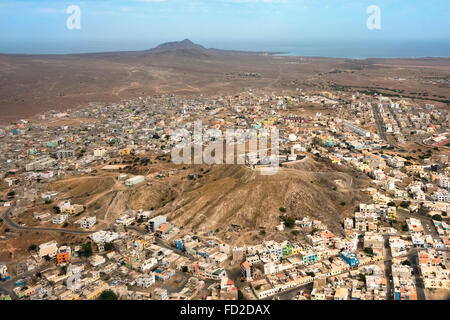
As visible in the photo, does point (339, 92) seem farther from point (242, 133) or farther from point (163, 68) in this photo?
point (163, 68)

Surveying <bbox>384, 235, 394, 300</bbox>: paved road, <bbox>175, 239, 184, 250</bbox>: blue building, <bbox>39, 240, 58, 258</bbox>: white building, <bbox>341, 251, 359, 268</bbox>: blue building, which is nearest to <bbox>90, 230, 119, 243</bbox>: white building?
<bbox>39, 240, 58, 258</bbox>: white building

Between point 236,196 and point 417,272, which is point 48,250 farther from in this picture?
point 417,272

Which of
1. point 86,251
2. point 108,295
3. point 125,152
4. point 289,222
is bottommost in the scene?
point 108,295

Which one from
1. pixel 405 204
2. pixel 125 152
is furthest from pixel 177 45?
pixel 405 204

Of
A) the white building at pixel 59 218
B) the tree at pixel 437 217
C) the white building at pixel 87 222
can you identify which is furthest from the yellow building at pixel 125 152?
the tree at pixel 437 217

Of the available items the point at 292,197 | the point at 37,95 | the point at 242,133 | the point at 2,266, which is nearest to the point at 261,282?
the point at 292,197

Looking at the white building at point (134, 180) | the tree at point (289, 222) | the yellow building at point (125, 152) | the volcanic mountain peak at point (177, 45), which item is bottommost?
the tree at point (289, 222)

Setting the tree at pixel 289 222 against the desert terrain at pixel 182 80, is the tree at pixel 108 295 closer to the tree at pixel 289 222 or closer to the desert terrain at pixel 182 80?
the tree at pixel 289 222

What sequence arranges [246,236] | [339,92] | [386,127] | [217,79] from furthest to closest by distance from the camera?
1. [217,79]
2. [339,92]
3. [386,127]
4. [246,236]

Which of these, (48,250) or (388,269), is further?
(48,250)

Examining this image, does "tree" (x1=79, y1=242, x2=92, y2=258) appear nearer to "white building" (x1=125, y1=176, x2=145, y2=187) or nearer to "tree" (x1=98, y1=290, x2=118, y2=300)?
"tree" (x1=98, y1=290, x2=118, y2=300)

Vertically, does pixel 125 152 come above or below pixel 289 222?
above
